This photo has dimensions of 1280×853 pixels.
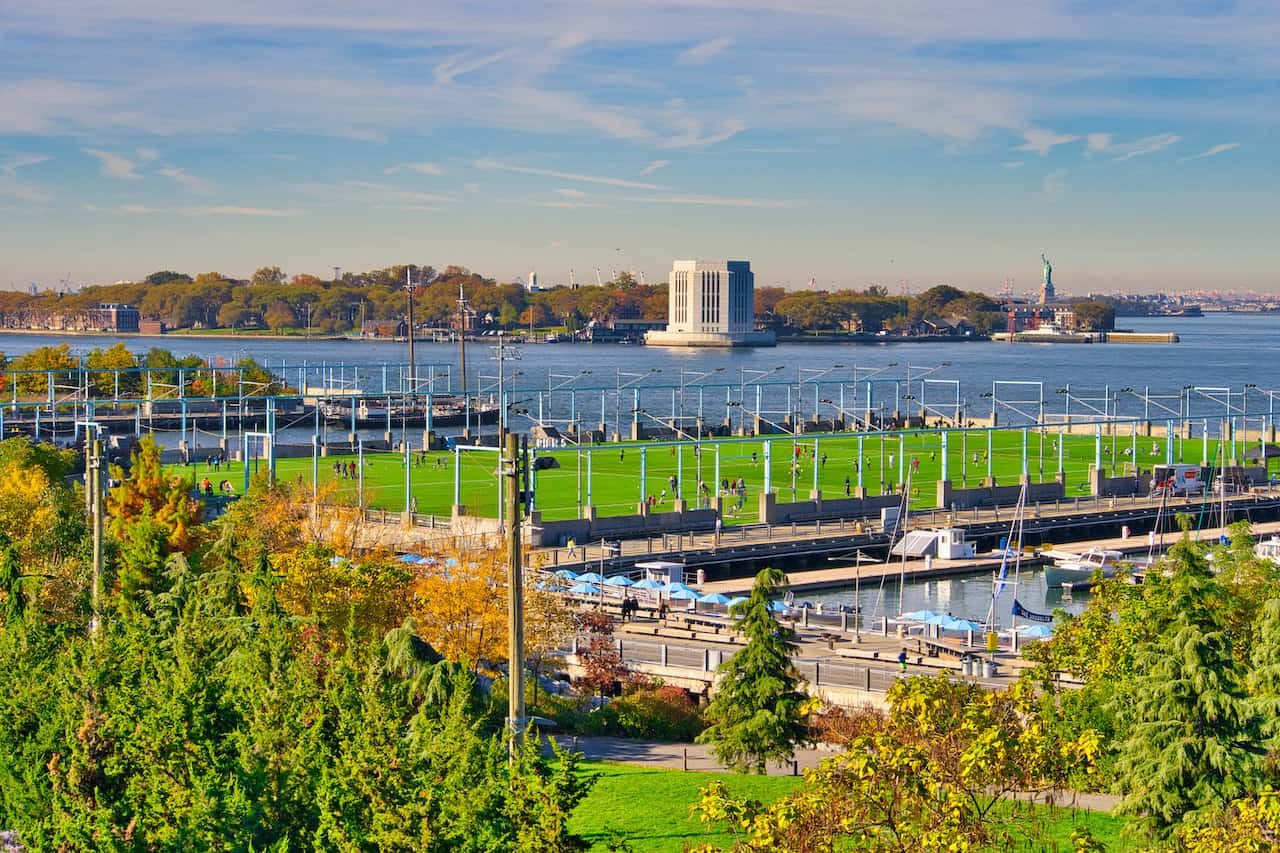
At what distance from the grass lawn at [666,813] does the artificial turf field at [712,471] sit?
91.5ft

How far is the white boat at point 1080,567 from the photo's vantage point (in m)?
47.9

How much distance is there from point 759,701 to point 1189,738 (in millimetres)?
6847

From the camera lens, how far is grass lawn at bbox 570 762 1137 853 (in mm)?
18531

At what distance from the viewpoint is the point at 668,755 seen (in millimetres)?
23922

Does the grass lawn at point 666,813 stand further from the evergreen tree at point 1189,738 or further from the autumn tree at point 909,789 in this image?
the autumn tree at point 909,789

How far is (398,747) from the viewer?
15.4 meters

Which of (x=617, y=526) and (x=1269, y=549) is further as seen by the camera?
(x=617, y=526)

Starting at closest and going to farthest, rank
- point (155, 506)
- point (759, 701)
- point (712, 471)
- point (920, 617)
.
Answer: point (759, 701)
point (155, 506)
point (920, 617)
point (712, 471)

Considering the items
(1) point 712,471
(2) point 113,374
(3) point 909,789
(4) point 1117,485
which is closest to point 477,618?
(3) point 909,789

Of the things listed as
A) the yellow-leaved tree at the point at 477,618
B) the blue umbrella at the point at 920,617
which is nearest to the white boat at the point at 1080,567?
the blue umbrella at the point at 920,617

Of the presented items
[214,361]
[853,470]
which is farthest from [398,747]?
[214,361]

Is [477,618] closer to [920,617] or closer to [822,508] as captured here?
[920,617]

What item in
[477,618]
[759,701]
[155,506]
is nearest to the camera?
[759,701]

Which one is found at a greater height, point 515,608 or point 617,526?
point 515,608
